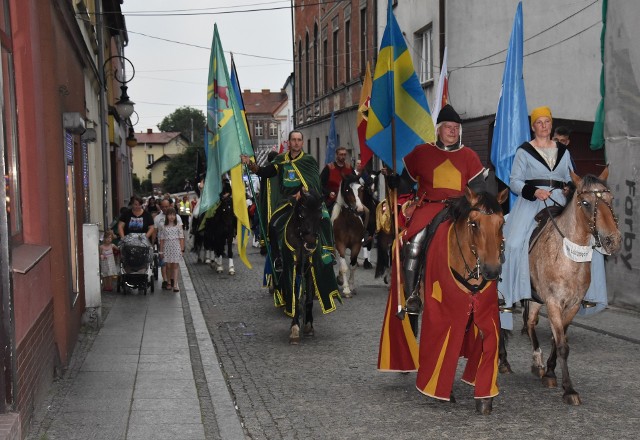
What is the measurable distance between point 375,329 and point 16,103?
18.0 ft

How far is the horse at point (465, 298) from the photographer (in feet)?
21.3

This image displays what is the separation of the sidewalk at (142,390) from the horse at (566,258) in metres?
2.73

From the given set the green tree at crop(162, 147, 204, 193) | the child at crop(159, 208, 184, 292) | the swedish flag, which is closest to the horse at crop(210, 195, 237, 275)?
the child at crop(159, 208, 184, 292)

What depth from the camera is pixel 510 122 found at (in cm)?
1051

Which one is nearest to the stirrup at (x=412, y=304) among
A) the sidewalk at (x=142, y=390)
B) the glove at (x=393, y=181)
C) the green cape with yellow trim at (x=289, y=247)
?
the glove at (x=393, y=181)

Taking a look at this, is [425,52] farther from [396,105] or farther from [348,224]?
[396,105]

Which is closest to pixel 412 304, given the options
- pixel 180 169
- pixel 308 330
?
pixel 308 330

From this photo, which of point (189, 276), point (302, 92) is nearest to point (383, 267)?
point (189, 276)

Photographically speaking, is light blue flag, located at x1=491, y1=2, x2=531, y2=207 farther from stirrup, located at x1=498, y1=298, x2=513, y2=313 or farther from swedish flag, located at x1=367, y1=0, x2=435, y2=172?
stirrup, located at x1=498, y1=298, x2=513, y2=313

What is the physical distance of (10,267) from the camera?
18.6 ft

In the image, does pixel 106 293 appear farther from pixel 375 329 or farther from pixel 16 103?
pixel 16 103

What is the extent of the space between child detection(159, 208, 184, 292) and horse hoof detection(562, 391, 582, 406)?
9608mm

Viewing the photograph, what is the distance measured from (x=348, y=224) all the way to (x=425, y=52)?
1162cm

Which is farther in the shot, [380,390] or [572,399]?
[380,390]
